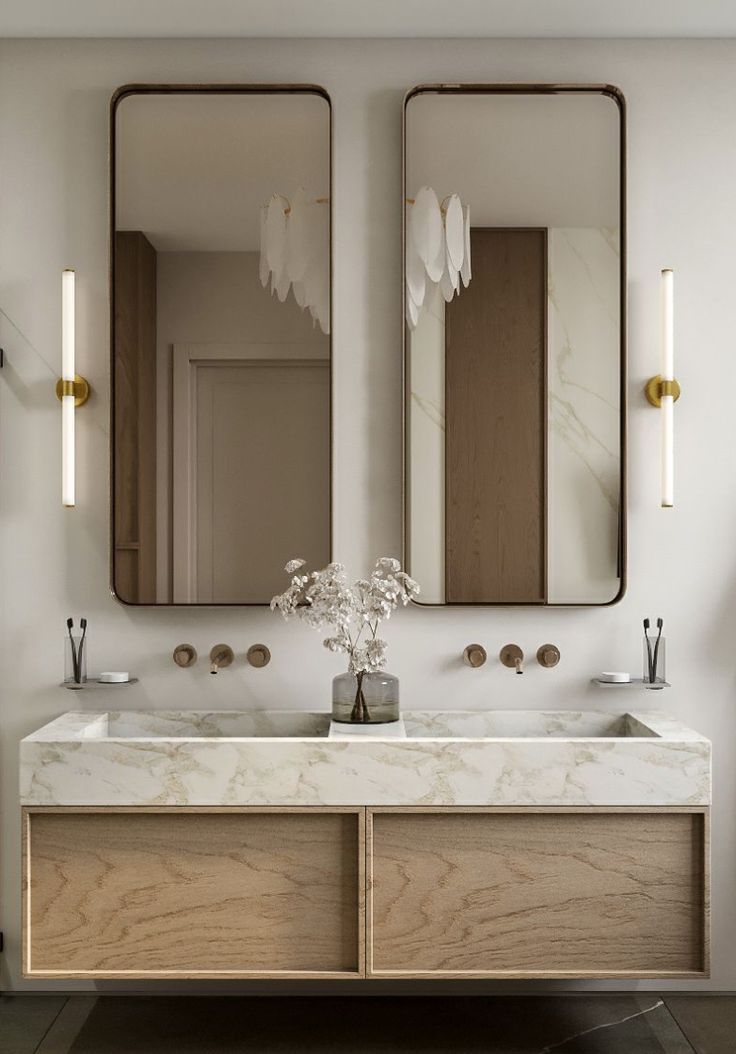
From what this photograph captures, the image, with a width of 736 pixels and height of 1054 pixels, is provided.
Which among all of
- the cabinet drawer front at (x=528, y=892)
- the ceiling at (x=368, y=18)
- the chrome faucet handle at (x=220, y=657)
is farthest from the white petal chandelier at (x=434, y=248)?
the cabinet drawer front at (x=528, y=892)

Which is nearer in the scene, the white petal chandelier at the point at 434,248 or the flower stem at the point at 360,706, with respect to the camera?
the flower stem at the point at 360,706

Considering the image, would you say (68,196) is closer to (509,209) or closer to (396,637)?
(509,209)

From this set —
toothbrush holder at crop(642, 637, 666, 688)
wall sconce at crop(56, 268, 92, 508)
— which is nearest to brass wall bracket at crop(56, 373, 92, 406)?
wall sconce at crop(56, 268, 92, 508)

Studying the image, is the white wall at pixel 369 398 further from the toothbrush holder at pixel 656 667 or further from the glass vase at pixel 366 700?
the glass vase at pixel 366 700

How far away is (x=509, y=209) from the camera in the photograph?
2393 mm

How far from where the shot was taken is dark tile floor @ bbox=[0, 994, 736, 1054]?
216cm

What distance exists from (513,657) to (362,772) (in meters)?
0.57

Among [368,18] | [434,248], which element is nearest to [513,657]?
[434,248]

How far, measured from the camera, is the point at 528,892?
202 cm

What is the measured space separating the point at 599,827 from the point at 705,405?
3.60ft

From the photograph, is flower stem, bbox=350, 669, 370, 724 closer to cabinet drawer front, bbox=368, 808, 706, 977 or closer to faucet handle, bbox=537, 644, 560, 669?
cabinet drawer front, bbox=368, 808, 706, 977

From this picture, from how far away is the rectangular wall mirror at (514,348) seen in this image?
2393 millimetres

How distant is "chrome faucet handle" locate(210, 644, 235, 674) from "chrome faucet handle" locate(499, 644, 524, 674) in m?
0.68

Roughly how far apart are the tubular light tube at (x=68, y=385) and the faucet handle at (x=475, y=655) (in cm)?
104
